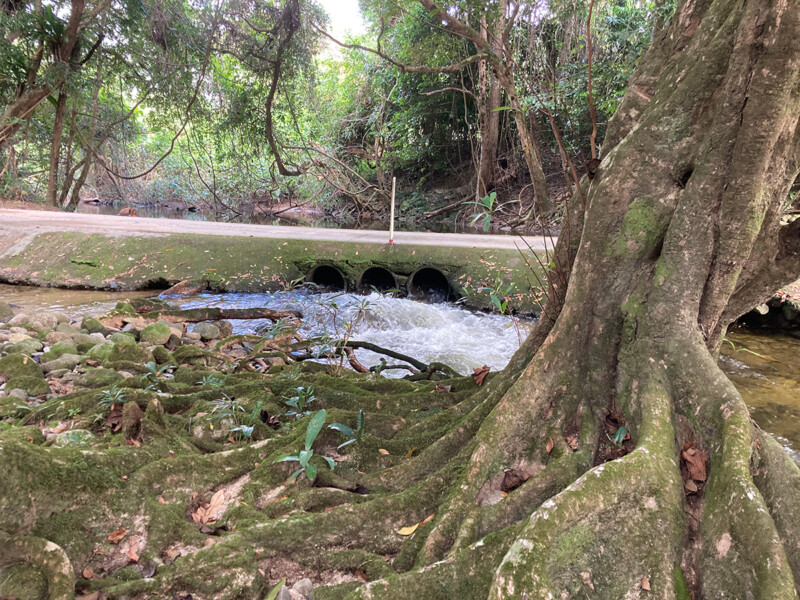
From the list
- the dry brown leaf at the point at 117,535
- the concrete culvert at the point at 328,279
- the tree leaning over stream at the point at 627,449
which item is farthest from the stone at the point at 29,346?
the concrete culvert at the point at 328,279

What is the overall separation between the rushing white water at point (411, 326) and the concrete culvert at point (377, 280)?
68 cm

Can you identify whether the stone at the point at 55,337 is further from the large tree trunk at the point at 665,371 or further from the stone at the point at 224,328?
the large tree trunk at the point at 665,371

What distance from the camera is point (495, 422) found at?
228cm

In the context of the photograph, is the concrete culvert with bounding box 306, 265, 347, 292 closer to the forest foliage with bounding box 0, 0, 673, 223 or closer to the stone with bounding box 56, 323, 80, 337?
the forest foliage with bounding box 0, 0, 673, 223

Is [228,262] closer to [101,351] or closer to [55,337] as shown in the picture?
[55,337]

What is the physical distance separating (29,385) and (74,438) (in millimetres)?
1459

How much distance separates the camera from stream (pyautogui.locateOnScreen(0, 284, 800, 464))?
545 cm

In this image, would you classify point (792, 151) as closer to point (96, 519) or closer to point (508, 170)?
point (96, 519)

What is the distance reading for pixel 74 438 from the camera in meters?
2.63

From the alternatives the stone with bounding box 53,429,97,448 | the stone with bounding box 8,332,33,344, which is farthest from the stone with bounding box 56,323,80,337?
the stone with bounding box 53,429,97,448

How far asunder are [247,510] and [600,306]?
6.29ft

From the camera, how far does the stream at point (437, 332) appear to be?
214 inches

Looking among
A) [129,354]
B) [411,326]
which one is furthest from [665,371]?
[411,326]

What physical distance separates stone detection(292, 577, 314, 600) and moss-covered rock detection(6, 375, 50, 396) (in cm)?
289
